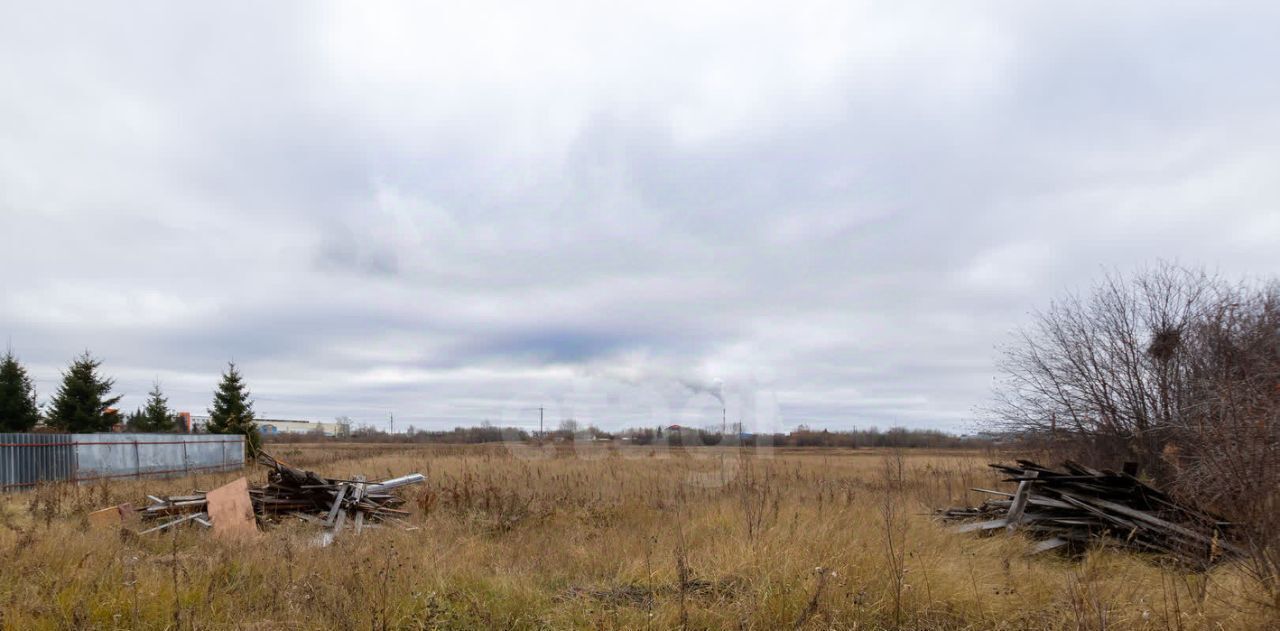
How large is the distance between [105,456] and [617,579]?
79.5 feet

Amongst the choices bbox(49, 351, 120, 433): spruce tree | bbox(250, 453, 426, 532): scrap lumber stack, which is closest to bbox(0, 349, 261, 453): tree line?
bbox(49, 351, 120, 433): spruce tree

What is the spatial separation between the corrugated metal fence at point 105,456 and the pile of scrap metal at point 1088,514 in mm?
18757

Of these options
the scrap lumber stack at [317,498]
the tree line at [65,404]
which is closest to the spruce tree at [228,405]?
the tree line at [65,404]

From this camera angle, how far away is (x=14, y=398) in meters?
31.7

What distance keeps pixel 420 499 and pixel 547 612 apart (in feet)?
26.4

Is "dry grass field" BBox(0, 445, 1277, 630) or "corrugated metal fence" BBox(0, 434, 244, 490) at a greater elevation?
"dry grass field" BBox(0, 445, 1277, 630)

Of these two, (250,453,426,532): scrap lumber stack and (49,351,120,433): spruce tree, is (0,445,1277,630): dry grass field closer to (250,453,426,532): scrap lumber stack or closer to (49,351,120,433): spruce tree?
(250,453,426,532): scrap lumber stack

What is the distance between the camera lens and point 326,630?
5098 mm

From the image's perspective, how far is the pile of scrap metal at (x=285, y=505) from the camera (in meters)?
10.0

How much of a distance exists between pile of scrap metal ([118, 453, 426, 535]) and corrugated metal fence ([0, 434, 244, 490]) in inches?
285

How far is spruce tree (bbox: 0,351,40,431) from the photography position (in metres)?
31.5

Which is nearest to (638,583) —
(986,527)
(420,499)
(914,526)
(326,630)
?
(326,630)

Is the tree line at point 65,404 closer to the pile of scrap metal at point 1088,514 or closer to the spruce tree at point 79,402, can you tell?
the spruce tree at point 79,402

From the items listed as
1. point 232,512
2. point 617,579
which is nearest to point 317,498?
point 232,512
